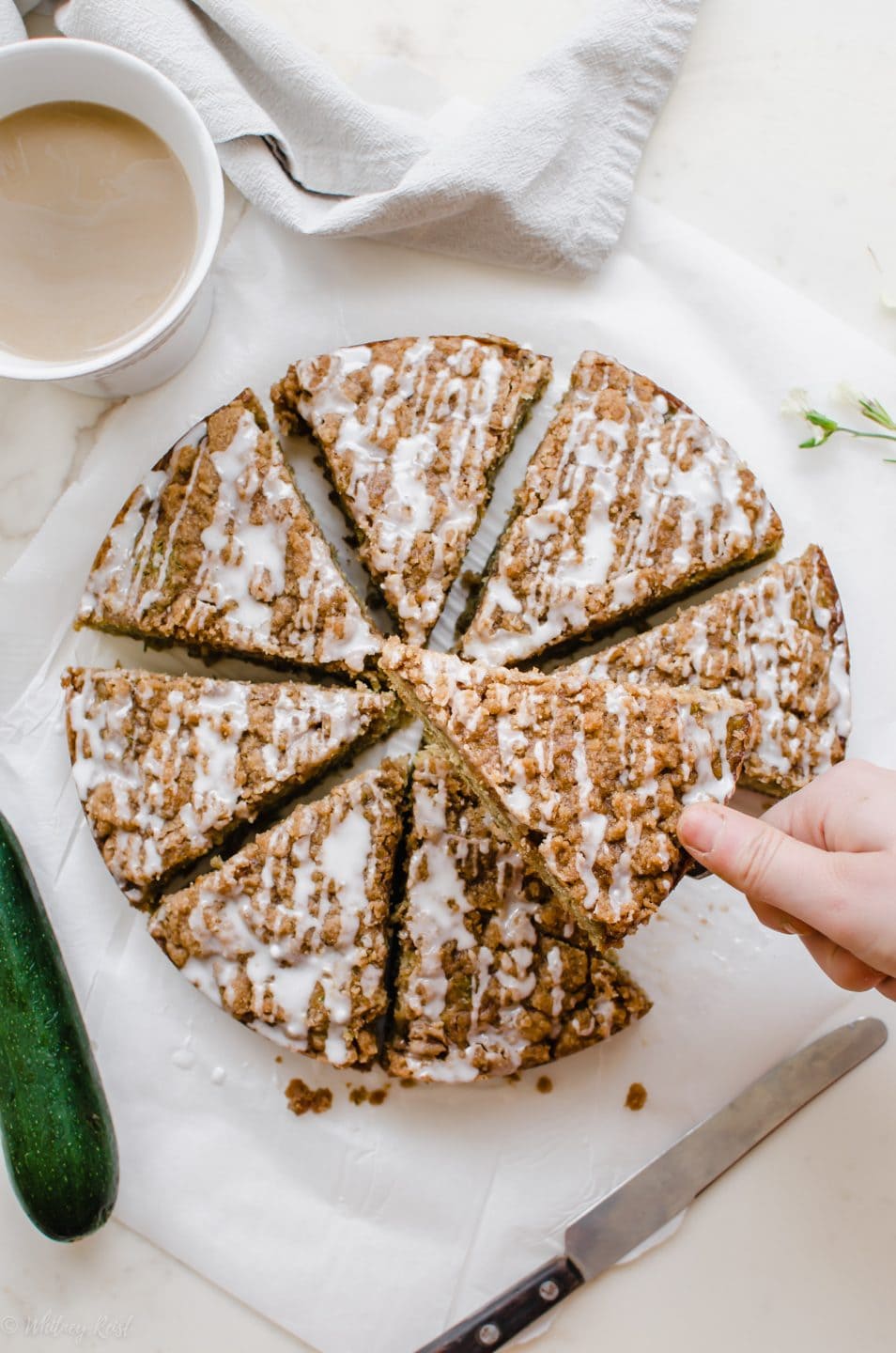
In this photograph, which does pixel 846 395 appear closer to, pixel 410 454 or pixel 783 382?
pixel 783 382

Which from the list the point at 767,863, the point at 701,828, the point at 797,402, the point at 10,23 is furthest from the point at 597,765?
the point at 10,23

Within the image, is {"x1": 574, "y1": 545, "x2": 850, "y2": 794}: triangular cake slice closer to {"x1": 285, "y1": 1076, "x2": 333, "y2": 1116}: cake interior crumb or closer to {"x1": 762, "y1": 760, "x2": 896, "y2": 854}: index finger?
{"x1": 762, "y1": 760, "x2": 896, "y2": 854}: index finger

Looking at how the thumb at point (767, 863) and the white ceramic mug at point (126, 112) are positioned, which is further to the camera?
the white ceramic mug at point (126, 112)

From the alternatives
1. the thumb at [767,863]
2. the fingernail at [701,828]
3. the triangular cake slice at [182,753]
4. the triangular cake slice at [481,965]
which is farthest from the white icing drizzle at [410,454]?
the thumb at [767,863]

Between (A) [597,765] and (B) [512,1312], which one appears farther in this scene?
(B) [512,1312]

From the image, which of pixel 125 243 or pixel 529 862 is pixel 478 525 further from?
pixel 125 243

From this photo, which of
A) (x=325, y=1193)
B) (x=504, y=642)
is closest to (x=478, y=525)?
(x=504, y=642)

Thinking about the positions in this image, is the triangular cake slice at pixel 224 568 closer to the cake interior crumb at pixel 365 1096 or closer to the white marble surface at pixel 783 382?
the white marble surface at pixel 783 382
